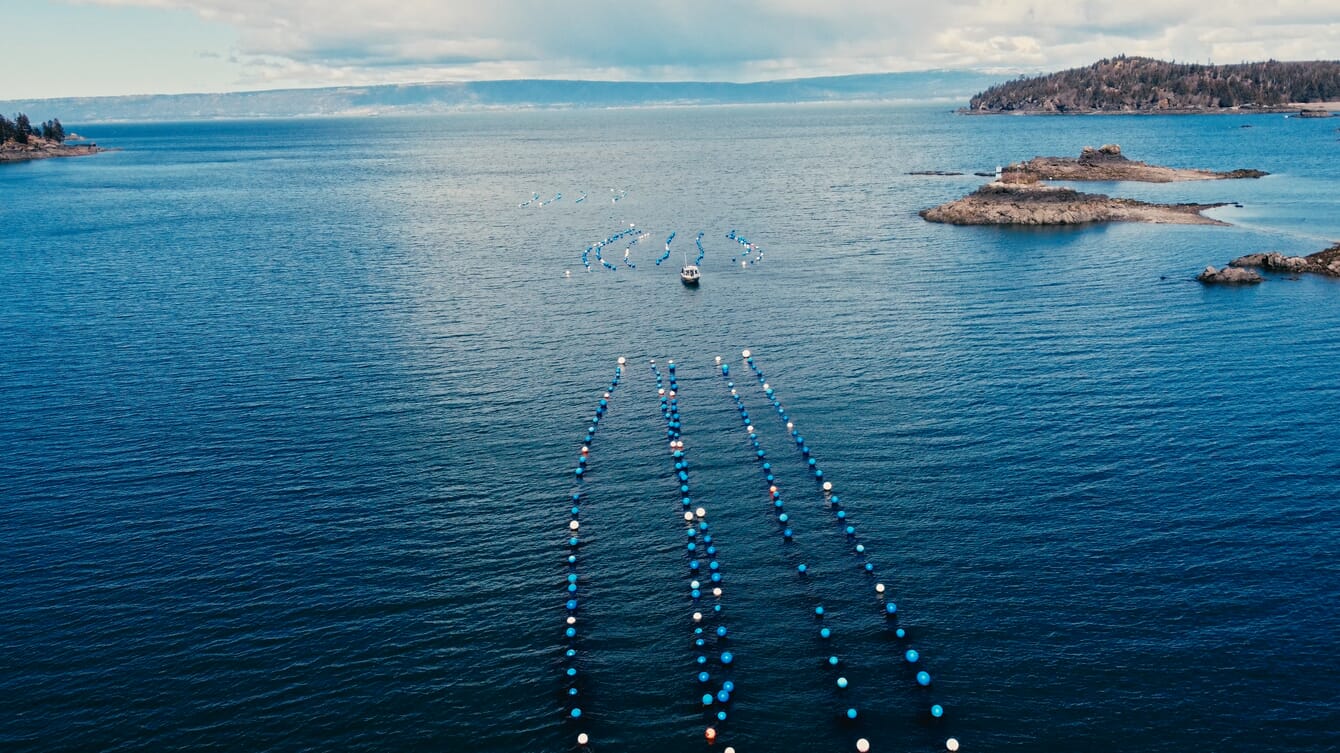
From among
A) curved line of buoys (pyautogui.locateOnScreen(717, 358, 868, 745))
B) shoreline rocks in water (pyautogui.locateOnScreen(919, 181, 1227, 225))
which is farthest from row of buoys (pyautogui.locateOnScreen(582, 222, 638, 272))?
curved line of buoys (pyautogui.locateOnScreen(717, 358, 868, 745))

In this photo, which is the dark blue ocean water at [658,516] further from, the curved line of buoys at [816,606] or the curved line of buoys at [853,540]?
the curved line of buoys at [853,540]

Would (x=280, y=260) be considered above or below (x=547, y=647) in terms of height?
above

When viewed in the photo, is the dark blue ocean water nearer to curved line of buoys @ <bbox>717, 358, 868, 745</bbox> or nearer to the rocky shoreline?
curved line of buoys @ <bbox>717, 358, 868, 745</bbox>

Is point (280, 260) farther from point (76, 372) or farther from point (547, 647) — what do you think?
point (547, 647)

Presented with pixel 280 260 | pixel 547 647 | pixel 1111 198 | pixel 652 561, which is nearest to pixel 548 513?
pixel 652 561

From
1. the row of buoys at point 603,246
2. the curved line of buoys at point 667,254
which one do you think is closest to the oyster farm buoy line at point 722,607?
the row of buoys at point 603,246

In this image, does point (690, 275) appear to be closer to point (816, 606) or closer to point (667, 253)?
point (667, 253)
